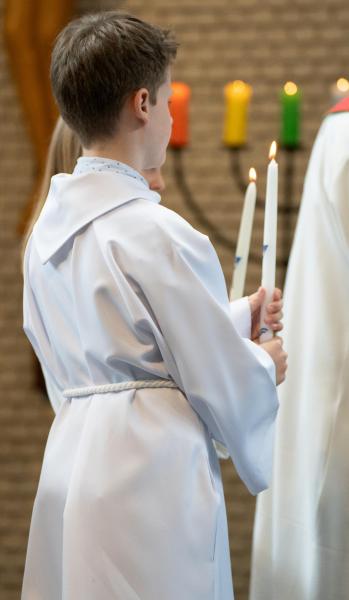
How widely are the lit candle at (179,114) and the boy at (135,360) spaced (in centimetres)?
170

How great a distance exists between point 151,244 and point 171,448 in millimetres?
334

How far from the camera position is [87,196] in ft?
5.85

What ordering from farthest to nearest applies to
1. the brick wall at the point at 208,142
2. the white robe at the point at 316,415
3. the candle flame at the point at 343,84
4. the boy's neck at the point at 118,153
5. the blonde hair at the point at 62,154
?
1. the brick wall at the point at 208,142
2. the candle flame at the point at 343,84
3. the blonde hair at the point at 62,154
4. the white robe at the point at 316,415
5. the boy's neck at the point at 118,153

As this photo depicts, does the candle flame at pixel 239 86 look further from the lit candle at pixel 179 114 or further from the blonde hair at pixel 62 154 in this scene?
the blonde hair at pixel 62 154

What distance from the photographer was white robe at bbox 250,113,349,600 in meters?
2.28

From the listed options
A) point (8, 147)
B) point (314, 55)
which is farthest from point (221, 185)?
point (8, 147)

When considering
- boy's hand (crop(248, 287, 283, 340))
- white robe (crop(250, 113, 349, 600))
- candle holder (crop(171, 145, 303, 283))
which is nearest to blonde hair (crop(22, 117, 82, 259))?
white robe (crop(250, 113, 349, 600))

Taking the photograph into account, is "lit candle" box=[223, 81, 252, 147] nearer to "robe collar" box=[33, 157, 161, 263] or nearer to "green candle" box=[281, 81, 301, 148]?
"green candle" box=[281, 81, 301, 148]

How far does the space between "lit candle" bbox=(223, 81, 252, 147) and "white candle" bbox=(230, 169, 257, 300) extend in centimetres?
155

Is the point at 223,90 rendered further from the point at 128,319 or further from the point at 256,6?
the point at 128,319

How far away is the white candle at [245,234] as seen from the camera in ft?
6.36

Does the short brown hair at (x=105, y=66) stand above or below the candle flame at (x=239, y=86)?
above

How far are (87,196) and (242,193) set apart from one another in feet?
6.77

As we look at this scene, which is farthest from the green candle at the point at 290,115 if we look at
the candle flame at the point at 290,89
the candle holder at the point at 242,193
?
the candle holder at the point at 242,193
